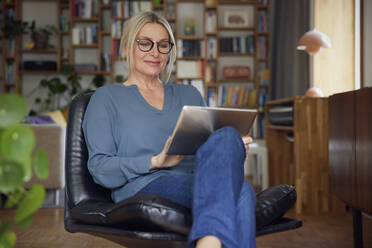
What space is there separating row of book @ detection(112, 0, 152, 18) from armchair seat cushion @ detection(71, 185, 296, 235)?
4781mm

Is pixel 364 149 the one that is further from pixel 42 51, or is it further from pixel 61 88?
pixel 42 51

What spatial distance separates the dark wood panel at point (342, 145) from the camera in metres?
1.74

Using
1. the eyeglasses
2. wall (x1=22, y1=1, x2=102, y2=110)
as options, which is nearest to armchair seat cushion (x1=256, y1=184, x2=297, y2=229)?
the eyeglasses

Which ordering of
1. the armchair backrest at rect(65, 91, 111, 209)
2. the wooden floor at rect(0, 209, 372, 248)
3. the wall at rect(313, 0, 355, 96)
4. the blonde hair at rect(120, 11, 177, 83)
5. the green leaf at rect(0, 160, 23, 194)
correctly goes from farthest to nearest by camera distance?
the wall at rect(313, 0, 355, 96)
the wooden floor at rect(0, 209, 372, 248)
the blonde hair at rect(120, 11, 177, 83)
the armchair backrest at rect(65, 91, 111, 209)
the green leaf at rect(0, 160, 23, 194)

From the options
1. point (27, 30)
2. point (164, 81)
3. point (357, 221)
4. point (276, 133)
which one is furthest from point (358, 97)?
point (27, 30)

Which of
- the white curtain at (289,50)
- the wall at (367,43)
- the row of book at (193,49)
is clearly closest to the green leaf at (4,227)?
the wall at (367,43)

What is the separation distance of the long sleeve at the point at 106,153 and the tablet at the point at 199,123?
0.15 m

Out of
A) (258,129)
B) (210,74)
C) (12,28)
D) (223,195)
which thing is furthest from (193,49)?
(223,195)

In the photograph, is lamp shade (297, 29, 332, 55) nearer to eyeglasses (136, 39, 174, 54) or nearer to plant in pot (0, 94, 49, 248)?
eyeglasses (136, 39, 174, 54)

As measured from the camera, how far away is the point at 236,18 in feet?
18.7

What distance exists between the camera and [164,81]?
1.67 meters

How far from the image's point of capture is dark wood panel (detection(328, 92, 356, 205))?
1741 mm

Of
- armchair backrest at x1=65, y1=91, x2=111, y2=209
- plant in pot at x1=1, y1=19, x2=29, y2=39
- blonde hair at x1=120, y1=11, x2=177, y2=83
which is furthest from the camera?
plant in pot at x1=1, y1=19, x2=29, y2=39

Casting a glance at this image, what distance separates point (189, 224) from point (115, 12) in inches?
198
